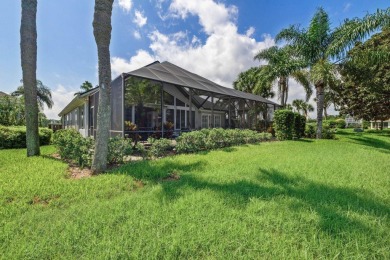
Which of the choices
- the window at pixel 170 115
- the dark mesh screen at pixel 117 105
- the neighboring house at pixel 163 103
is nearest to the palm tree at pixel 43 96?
the neighboring house at pixel 163 103

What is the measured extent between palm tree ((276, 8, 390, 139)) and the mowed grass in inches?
431

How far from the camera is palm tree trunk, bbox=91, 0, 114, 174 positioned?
604cm

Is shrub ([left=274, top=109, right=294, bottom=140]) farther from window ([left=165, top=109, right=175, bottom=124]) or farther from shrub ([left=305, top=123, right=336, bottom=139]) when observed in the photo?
window ([left=165, top=109, right=175, bottom=124])

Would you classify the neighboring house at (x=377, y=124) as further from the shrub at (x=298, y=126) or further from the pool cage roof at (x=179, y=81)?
the pool cage roof at (x=179, y=81)

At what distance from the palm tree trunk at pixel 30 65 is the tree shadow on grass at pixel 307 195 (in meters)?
7.26

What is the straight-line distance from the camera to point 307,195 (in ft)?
13.7

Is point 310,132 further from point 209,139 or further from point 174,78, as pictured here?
point 174,78

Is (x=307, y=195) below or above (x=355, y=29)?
below

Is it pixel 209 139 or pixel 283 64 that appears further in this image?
pixel 283 64

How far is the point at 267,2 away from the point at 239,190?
12528mm

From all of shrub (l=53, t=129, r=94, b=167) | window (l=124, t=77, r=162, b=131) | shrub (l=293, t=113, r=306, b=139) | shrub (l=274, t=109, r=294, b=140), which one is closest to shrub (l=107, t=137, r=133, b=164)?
shrub (l=53, t=129, r=94, b=167)

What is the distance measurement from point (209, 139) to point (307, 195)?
6.14m

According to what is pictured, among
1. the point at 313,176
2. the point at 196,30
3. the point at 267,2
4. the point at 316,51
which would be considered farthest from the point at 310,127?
the point at 313,176

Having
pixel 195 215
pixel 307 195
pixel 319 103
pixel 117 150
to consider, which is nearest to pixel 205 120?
pixel 319 103
